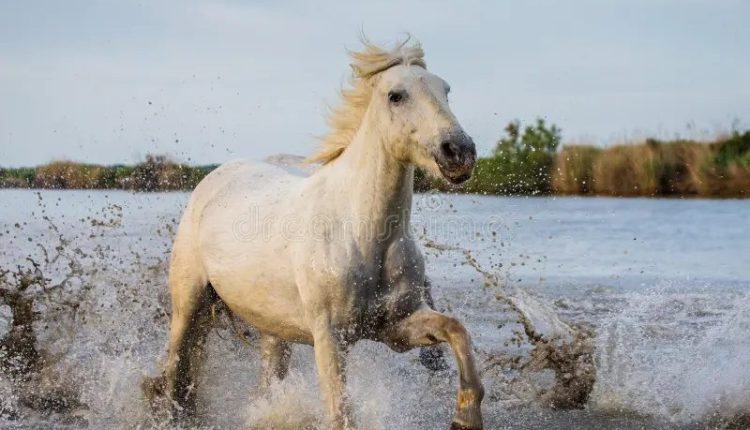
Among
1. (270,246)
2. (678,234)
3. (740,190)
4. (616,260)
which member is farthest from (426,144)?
(740,190)

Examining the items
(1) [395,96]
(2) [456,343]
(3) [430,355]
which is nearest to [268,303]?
(3) [430,355]

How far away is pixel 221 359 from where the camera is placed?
718 cm

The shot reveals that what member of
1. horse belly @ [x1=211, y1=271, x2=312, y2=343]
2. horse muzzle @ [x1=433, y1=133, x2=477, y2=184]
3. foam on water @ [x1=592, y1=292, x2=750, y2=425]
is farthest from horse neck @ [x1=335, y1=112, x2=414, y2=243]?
foam on water @ [x1=592, y1=292, x2=750, y2=425]

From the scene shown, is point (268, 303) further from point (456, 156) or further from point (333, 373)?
point (456, 156)

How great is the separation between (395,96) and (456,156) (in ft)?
1.64

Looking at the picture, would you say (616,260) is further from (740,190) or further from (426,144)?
(426,144)

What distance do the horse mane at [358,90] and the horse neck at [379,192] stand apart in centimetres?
23

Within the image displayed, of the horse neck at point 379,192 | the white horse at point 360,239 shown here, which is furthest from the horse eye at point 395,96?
the horse neck at point 379,192

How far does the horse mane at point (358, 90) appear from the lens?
489 centimetres

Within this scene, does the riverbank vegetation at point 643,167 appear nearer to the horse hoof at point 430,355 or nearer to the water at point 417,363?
the water at point 417,363

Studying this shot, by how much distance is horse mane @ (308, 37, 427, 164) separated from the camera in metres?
4.89

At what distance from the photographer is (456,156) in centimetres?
430

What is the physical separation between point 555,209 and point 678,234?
500 centimetres

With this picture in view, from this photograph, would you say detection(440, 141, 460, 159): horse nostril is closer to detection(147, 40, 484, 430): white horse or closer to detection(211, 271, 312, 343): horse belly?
Result: detection(147, 40, 484, 430): white horse
